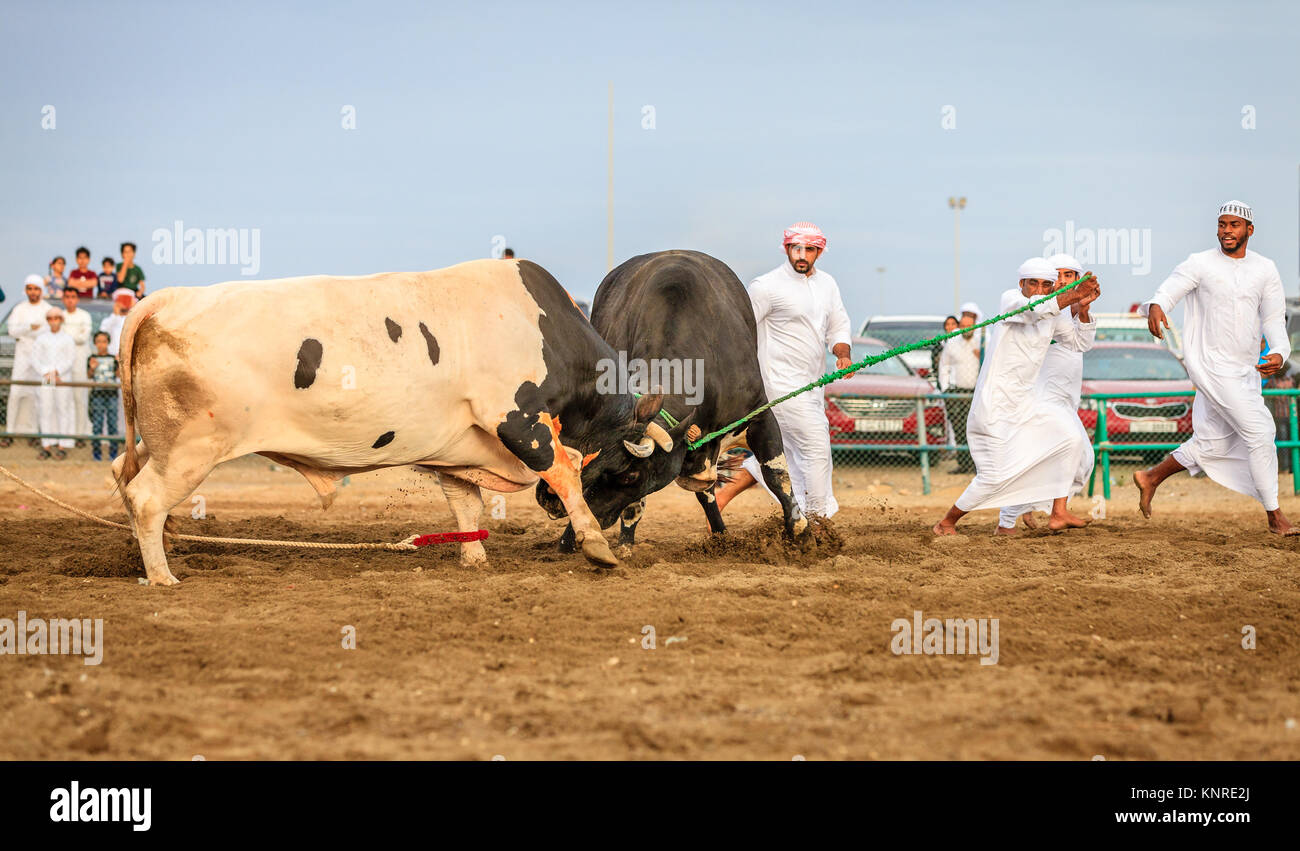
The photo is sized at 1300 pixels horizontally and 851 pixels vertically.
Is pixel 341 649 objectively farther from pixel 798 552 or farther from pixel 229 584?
pixel 798 552

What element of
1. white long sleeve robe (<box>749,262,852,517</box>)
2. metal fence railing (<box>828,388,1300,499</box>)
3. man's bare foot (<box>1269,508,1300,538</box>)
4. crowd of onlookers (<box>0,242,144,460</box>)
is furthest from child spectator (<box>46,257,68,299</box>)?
man's bare foot (<box>1269,508,1300,538</box>)

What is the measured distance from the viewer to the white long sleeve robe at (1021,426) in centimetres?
841

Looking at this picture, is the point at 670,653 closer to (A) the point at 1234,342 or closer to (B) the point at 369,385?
(B) the point at 369,385

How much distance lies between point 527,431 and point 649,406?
2.38 ft

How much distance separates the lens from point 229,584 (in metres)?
6.30

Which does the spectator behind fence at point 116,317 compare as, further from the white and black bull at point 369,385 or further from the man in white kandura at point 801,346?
the man in white kandura at point 801,346

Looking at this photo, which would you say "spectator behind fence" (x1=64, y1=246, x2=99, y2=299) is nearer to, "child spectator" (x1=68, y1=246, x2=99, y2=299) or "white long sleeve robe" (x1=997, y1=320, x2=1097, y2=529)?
"child spectator" (x1=68, y1=246, x2=99, y2=299)

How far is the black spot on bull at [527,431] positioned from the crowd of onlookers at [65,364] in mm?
7044

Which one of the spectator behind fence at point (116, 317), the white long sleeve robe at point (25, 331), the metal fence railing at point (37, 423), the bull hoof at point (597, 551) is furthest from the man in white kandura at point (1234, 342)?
the white long sleeve robe at point (25, 331)

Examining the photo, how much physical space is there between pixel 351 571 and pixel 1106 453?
752cm

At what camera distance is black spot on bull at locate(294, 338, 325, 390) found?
601cm

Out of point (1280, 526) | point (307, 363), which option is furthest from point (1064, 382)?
point (307, 363)

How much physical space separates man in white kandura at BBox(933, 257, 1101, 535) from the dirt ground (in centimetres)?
39
